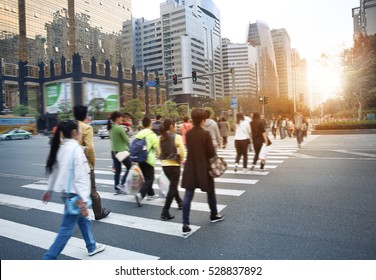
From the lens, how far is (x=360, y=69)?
97.1 feet

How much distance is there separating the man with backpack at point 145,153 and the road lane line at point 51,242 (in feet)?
5.91

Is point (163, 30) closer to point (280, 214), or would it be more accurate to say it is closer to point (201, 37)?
point (201, 37)

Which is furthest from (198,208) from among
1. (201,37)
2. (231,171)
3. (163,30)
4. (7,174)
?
(163,30)

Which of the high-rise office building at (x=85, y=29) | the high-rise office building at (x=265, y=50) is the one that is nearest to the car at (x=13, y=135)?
the high-rise office building at (x=85, y=29)

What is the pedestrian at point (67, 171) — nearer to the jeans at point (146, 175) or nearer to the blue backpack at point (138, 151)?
the blue backpack at point (138, 151)

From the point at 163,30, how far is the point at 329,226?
107799 millimetres

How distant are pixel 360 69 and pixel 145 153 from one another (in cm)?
3067

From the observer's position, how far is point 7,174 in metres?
10.2

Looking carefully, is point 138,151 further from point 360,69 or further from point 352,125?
point 360,69

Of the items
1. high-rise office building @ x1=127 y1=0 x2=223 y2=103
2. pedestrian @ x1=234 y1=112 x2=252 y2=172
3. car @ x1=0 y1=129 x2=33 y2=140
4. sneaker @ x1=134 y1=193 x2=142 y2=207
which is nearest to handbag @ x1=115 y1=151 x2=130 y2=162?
sneaker @ x1=134 y1=193 x2=142 y2=207

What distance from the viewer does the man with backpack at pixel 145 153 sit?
5.72 meters

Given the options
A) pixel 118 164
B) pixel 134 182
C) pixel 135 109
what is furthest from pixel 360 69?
pixel 135 109

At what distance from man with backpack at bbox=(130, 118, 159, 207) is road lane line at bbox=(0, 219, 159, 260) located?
180 cm

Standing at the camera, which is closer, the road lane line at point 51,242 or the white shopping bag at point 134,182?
the road lane line at point 51,242
